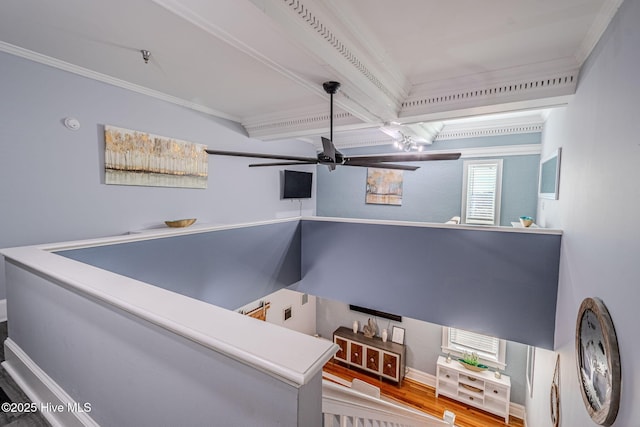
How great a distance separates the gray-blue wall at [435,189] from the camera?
4203 millimetres

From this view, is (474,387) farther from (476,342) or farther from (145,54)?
(145,54)

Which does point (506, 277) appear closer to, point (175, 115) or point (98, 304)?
point (98, 304)

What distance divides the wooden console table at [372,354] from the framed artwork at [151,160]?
4.50m

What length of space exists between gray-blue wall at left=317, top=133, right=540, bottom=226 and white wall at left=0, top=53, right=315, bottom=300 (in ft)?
9.63

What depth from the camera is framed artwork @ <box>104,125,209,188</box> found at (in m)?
2.77

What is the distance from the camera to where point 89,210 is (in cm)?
263

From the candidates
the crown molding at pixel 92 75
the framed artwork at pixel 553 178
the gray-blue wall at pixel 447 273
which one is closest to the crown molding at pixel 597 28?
the framed artwork at pixel 553 178

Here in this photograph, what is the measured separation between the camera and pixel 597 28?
1.66 m

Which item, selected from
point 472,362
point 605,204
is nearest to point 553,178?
point 605,204

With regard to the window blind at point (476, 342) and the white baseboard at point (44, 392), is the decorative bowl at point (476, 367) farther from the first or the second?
the white baseboard at point (44, 392)

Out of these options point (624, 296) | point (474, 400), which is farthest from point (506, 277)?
point (474, 400)

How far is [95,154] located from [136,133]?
450mm

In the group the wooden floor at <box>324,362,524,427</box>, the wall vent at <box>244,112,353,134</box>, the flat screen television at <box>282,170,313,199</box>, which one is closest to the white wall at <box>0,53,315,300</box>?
the wall vent at <box>244,112,353,134</box>

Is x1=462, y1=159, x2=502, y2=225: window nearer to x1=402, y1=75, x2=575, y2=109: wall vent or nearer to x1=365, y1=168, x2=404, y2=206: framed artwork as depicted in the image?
x1=365, y1=168, x2=404, y2=206: framed artwork
